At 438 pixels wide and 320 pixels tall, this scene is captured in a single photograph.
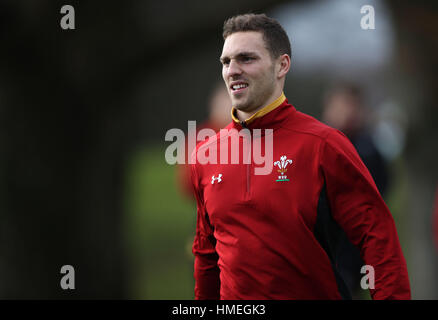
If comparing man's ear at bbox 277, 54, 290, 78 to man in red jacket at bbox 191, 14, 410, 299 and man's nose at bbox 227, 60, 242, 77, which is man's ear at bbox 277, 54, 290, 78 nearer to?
man in red jacket at bbox 191, 14, 410, 299

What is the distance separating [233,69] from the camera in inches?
81.9

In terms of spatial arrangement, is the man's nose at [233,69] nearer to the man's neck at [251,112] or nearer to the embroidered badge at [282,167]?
the man's neck at [251,112]

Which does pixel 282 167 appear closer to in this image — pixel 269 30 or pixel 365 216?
pixel 365 216

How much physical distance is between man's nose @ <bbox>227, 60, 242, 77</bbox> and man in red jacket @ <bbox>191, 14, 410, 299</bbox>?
0.01 metres

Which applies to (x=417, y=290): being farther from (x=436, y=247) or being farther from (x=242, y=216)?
(x=242, y=216)

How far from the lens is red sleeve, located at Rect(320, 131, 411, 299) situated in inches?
86.1

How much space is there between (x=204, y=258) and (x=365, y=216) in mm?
726

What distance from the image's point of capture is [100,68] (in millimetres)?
4367

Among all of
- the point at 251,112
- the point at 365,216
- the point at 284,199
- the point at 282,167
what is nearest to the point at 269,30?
the point at 251,112

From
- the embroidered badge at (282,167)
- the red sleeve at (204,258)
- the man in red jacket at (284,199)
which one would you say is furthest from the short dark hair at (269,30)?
the red sleeve at (204,258)

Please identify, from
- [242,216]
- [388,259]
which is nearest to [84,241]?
[242,216]

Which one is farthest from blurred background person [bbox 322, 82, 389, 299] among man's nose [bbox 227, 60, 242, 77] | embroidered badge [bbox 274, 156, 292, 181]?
man's nose [bbox 227, 60, 242, 77]

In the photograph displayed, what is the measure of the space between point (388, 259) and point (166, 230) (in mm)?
12125

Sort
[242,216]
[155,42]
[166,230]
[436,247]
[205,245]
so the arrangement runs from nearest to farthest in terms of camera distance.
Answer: [242,216], [205,245], [155,42], [436,247], [166,230]
